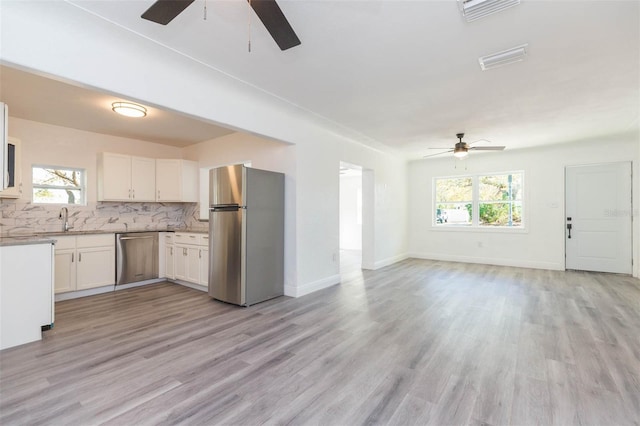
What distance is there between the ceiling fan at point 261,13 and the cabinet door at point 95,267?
4.08m

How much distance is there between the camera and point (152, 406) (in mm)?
1798

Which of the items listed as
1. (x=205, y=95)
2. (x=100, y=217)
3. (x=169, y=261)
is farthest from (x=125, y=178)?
(x=205, y=95)

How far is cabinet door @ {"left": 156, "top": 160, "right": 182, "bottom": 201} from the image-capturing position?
17.6 ft

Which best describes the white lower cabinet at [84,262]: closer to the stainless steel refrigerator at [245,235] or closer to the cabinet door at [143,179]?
the cabinet door at [143,179]

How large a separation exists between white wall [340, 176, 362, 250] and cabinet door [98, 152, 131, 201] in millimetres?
6710

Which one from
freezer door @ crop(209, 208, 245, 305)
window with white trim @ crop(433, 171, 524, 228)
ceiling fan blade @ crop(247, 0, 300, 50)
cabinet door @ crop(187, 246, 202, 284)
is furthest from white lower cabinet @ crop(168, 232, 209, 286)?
window with white trim @ crop(433, 171, 524, 228)

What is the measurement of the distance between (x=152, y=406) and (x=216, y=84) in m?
2.92

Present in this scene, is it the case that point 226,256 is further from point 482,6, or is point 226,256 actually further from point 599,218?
point 599,218

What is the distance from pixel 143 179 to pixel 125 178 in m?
0.29

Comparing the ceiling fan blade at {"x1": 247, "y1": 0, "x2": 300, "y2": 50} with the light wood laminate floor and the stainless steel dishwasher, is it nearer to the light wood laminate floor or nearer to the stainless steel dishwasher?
the light wood laminate floor

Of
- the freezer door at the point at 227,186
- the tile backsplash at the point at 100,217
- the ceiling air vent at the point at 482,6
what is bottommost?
the tile backsplash at the point at 100,217

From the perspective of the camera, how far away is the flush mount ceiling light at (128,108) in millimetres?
3504

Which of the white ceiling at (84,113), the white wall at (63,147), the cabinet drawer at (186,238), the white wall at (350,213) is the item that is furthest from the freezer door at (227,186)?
the white wall at (350,213)

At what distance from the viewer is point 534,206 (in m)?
6.15
